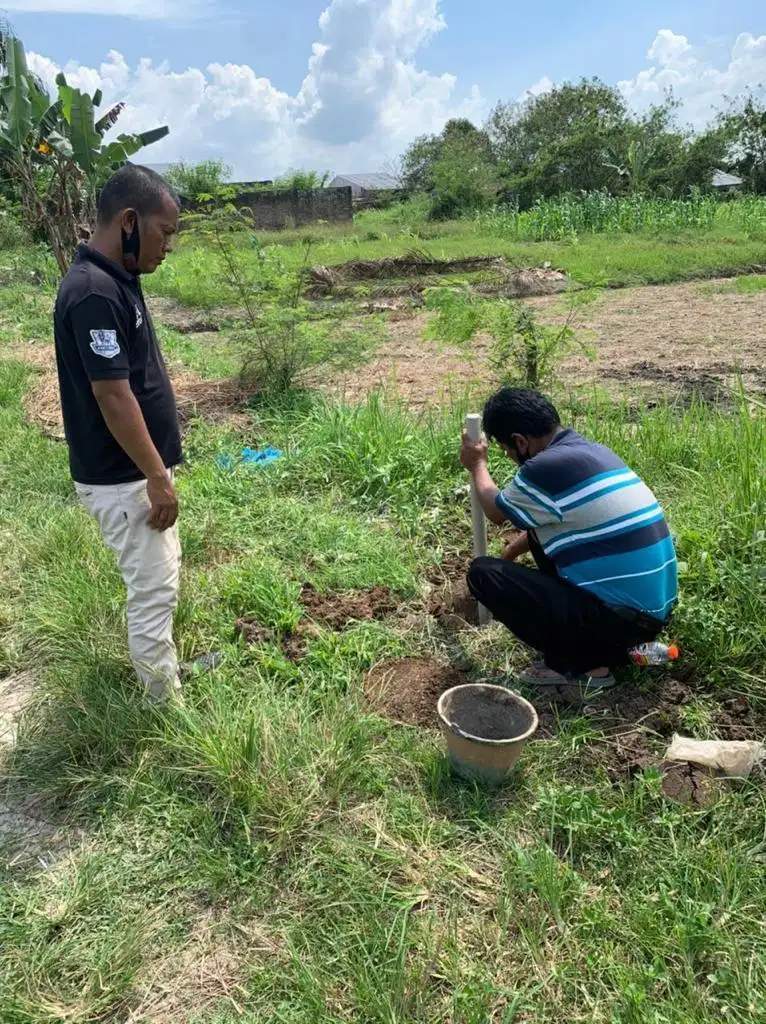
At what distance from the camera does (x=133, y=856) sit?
214 cm

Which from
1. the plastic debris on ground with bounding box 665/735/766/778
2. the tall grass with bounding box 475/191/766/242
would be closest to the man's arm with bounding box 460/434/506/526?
the plastic debris on ground with bounding box 665/735/766/778

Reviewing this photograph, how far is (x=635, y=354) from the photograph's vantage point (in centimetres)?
841

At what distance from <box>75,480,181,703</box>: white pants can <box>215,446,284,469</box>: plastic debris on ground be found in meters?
2.29

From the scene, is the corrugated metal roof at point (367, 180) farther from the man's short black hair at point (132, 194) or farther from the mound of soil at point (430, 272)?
the man's short black hair at point (132, 194)

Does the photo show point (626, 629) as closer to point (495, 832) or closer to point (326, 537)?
point (495, 832)

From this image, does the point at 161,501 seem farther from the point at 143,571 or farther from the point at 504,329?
the point at 504,329

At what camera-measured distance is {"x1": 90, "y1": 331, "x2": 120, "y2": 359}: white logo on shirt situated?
2.22 metres

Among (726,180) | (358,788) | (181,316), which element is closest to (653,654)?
(358,788)

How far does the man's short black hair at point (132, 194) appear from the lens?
92.0 inches

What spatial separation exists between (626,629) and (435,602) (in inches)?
40.7

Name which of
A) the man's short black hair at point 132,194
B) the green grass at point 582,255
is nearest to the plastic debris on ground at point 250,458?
the man's short black hair at point 132,194

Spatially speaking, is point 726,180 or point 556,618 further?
point 726,180

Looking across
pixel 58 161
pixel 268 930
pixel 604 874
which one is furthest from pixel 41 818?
pixel 58 161

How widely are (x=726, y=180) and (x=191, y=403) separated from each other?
121 feet
